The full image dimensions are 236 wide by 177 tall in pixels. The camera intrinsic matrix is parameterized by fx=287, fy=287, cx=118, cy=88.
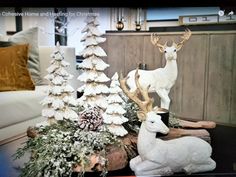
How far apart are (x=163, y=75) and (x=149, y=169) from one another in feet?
1.22

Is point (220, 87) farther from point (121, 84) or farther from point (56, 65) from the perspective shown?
point (56, 65)

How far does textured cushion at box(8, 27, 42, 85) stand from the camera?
109 cm

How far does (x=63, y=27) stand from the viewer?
111cm

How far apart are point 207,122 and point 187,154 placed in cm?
15

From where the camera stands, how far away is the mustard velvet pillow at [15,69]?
3.61ft

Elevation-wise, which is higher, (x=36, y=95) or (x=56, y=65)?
(x=56, y=65)

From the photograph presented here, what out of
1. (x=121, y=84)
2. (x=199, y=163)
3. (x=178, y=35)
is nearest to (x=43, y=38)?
(x=121, y=84)

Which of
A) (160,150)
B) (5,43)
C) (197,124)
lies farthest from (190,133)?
(5,43)

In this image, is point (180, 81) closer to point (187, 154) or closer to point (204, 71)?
point (204, 71)

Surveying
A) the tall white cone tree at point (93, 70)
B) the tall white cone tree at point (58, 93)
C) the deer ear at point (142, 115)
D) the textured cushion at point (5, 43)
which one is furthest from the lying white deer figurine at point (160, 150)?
the textured cushion at point (5, 43)

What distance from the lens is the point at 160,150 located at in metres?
1.11

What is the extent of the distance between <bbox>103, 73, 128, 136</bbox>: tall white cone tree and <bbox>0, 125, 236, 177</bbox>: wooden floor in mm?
155

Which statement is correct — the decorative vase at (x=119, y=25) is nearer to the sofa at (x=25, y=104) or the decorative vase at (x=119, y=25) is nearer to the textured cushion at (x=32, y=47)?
the sofa at (x=25, y=104)
